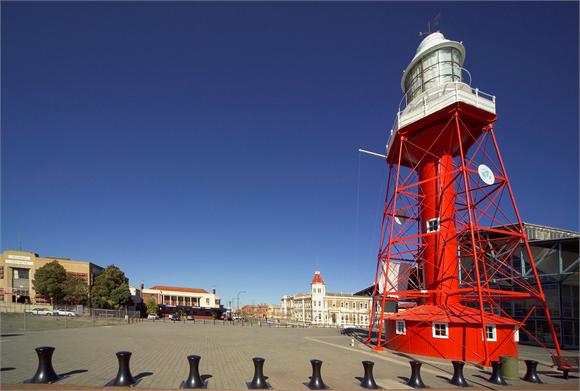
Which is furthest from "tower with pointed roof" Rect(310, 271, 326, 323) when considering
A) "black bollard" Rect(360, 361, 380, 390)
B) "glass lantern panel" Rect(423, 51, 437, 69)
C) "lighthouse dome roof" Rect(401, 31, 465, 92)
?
"black bollard" Rect(360, 361, 380, 390)

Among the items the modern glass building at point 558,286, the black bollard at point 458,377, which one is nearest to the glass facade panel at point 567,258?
the modern glass building at point 558,286

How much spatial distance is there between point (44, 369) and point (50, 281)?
64.2 meters

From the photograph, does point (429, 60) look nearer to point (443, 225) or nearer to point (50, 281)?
point (443, 225)

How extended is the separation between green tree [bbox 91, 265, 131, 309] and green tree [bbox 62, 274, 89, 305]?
2239 millimetres

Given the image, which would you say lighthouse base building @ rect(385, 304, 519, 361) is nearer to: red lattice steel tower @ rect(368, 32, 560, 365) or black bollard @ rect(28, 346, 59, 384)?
red lattice steel tower @ rect(368, 32, 560, 365)

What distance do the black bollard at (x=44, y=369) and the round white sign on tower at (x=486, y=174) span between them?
75.5ft

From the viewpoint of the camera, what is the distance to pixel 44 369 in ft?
38.2

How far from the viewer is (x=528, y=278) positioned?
109 ft

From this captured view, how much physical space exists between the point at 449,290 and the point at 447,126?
1061 centimetres

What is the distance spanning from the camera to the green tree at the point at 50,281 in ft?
213

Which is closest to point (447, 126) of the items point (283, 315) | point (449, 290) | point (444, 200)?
point (444, 200)

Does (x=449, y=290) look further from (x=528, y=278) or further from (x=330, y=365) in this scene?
(x=528, y=278)

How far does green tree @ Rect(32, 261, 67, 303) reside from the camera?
65.1 meters

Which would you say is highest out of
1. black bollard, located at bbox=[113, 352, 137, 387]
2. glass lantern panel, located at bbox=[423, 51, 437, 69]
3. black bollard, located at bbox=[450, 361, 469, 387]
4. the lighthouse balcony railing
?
glass lantern panel, located at bbox=[423, 51, 437, 69]
